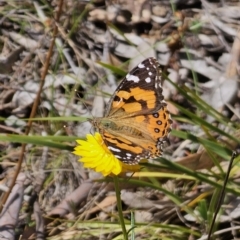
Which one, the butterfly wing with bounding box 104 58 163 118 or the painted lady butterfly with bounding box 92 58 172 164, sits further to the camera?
the butterfly wing with bounding box 104 58 163 118

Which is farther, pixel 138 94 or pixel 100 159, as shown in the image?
pixel 138 94

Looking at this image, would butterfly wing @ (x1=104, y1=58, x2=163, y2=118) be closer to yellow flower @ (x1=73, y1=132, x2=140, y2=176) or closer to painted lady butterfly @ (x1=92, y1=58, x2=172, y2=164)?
painted lady butterfly @ (x1=92, y1=58, x2=172, y2=164)

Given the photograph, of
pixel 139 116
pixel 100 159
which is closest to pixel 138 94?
pixel 139 116

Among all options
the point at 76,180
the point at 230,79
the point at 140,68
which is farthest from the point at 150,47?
the point at 140,68

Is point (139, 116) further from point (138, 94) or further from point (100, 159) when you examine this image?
point (100, 159)

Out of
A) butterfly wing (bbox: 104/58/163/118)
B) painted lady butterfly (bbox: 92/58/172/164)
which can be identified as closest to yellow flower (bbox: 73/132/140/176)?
painted lady butterfly (bbox: 92/58/172/164)

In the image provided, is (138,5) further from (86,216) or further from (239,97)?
(86,216)
